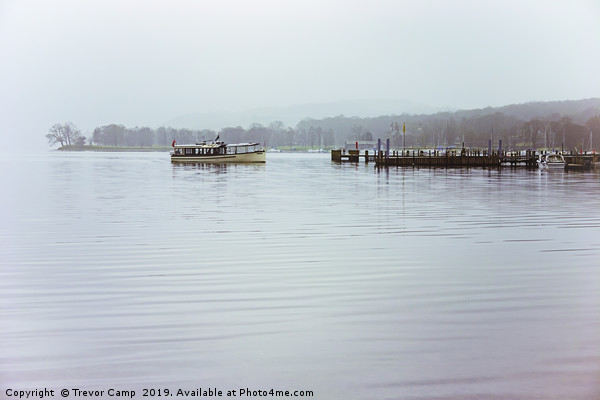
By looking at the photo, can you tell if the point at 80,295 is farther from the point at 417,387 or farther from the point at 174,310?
the point at 417,387

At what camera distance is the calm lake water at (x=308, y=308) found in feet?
25.6

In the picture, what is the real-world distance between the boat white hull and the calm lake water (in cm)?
8994

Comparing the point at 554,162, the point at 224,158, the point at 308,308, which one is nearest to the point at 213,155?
the point at 224,158

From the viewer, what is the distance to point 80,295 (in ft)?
40.7

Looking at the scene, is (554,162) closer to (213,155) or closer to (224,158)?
(224,158)

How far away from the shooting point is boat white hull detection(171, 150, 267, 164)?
375 feet

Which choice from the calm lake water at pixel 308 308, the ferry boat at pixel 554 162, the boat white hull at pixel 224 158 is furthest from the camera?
the boat white hull at pixel 224 158

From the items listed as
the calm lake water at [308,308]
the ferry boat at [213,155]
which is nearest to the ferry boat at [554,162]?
Answer: the ferry boat at [213,155]

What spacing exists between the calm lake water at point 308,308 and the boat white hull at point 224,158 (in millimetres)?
89942

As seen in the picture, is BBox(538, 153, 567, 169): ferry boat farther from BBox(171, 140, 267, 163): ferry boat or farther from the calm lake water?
the calm lake water

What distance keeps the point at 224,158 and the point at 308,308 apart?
105050mm

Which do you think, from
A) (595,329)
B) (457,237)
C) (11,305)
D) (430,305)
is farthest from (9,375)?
(457,237)

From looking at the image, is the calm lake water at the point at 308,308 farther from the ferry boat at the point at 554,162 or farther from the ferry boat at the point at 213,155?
the ferry boat at the point at 213,155

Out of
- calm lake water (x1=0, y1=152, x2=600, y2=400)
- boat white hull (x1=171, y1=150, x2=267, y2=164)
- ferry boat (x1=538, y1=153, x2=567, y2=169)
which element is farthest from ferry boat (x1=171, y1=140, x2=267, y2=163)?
calm lake water (x1=0, y1=152, x2=600, y2=400)
